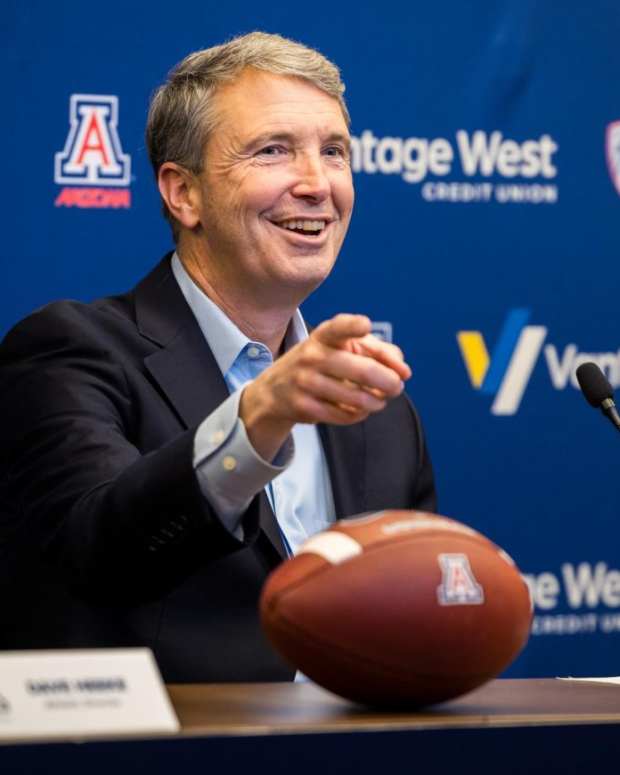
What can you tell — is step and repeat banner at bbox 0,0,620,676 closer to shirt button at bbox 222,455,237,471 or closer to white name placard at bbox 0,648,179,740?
shirt button at bbox 222,455,237,471

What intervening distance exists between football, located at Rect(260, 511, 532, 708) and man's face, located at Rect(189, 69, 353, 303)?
105 cm

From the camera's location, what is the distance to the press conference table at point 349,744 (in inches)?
37.3

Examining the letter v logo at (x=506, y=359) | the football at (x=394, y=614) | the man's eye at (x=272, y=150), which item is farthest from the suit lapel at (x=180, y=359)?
the letter v logo at (x=506, y=359)

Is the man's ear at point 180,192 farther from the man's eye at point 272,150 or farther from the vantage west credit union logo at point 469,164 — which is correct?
the vantage west credit union logo at point 469,164

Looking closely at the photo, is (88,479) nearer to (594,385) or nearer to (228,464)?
(228,464)

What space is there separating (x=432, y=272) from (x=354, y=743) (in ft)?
6.59

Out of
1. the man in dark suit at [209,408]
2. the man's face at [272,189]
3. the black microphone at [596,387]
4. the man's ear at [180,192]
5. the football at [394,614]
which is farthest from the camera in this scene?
the man's ear at [180,192]

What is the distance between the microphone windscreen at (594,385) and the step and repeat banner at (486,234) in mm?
1011

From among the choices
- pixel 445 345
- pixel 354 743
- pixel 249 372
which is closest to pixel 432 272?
pixel 445 345

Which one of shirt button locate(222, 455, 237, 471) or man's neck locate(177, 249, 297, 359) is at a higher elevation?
man's neck locate(177, 249, 297, 359)

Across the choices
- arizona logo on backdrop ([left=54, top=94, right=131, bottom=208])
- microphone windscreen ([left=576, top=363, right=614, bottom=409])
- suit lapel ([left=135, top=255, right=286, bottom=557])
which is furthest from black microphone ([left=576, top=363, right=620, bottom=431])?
arizona logo on backdrop ([left=54, top=94, right=131, bottom=208])

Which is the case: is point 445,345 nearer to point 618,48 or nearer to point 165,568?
point 618,48

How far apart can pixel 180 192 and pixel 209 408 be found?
508 millimetres

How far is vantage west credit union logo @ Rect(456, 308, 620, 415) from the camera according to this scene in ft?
9.73
